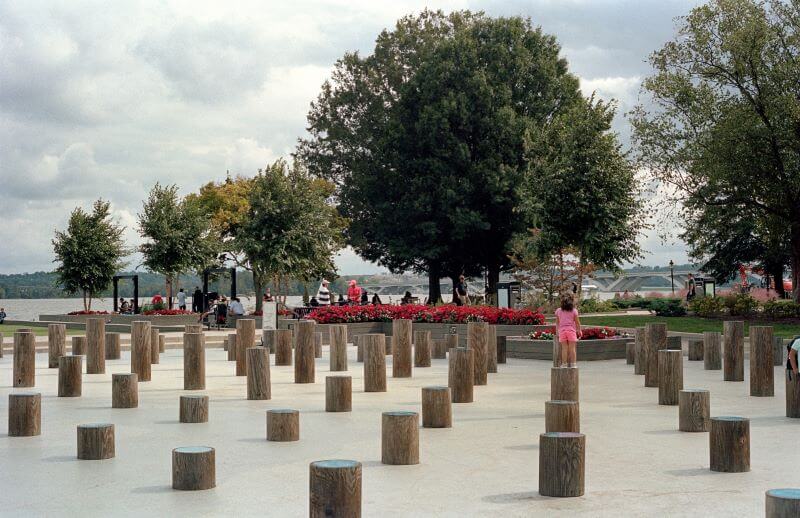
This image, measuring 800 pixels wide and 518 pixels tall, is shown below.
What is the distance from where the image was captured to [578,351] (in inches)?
872

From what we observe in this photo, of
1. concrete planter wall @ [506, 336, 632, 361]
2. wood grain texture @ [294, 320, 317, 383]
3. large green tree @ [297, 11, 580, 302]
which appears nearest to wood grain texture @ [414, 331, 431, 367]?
wood grain texture @ [294, 320, 317, 383]

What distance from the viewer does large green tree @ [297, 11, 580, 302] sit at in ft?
156

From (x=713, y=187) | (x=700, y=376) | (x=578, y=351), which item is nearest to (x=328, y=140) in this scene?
(x=713, y=187)

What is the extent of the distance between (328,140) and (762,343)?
46538mm

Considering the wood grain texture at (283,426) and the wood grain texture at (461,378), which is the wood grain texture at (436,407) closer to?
the wood grain texture at (283,426)

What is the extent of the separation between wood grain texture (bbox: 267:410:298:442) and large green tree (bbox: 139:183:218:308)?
32666 mm

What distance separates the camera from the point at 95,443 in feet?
30.8

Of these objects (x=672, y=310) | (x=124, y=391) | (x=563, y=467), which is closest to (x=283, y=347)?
(x=124, y=391)

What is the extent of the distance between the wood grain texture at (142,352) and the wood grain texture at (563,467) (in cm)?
1148

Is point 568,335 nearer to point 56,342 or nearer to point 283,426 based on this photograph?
point 283,426

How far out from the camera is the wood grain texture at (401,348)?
17.7m

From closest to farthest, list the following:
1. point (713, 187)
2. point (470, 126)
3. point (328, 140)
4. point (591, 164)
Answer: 1. point (591, 164)
2. point (713, 187)
3. point (470, 126)
4. point (328, 140)

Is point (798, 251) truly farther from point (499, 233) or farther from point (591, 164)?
point (499, 233)

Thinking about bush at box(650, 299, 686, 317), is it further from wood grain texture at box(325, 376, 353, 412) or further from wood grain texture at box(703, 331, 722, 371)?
wood grain texture at box(325, 376, 353, 412)
